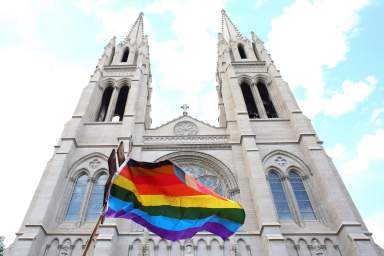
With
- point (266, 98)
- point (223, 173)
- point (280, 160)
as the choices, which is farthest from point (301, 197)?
point (266, 98)

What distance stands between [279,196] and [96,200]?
901cm

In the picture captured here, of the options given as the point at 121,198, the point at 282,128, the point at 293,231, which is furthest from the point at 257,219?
the point at 121,198

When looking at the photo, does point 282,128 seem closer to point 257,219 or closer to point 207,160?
point 207,160

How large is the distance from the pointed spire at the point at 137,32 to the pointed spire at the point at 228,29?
825cm

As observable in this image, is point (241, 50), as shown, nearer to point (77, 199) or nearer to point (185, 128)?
point (185, 128)

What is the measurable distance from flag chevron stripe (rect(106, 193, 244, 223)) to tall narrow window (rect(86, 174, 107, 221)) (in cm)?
872

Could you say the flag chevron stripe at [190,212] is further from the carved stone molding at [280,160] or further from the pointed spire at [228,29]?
the pointed spire at [228,29]

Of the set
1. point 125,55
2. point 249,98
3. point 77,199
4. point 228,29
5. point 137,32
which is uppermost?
point 228,29

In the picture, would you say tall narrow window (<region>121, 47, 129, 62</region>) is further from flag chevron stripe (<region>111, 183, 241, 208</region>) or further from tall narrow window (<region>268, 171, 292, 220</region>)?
flag chevron stripe (<region>111, 183, 241, 208</region>)

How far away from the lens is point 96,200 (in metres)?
15.2

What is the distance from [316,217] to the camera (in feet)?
46.0

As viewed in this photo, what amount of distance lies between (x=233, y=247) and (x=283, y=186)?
15.2ft

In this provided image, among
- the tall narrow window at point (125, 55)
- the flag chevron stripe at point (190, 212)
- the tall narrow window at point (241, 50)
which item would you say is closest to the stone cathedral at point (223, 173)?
the tall narrow window at point (125, 55)

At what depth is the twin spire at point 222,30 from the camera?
93.7 ft
